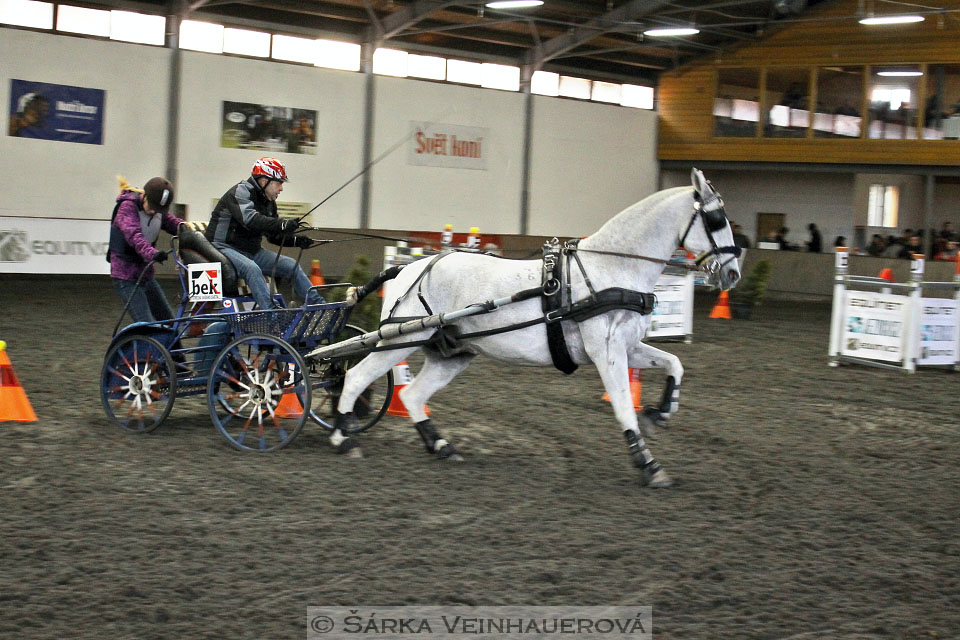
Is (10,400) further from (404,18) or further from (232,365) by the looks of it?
(404,18)

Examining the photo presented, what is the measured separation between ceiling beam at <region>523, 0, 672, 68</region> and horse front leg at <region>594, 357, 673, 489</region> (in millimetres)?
18717

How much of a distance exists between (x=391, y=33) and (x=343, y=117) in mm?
2195

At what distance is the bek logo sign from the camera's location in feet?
21.9

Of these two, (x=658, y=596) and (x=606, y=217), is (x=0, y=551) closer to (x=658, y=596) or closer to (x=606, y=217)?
(x=658, y=596)

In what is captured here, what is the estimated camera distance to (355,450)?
645cm

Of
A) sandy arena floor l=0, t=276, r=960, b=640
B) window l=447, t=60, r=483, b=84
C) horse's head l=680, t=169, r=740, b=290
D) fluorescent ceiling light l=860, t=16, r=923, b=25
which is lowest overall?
sandy arena floor l=0, t=276, r=960, b=640

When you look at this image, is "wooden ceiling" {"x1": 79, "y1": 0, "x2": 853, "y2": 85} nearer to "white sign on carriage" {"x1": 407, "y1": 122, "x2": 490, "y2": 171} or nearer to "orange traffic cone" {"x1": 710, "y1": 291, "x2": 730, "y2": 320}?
"white sign on carriage" {"x1": 407, "y1": 122, "x2": 490, "y2": 171}

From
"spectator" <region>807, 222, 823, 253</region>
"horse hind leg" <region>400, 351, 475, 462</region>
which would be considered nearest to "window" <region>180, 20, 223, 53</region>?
"spectator" <region>807, 222, 823, 253</region>

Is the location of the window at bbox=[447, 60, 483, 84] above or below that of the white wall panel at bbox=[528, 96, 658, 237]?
above

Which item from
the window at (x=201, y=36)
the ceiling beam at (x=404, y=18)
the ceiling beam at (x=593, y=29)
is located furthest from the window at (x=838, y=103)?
the window at (x=201, y=36)

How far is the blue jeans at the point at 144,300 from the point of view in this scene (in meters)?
7.29

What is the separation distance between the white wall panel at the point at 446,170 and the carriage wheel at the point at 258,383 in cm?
1702

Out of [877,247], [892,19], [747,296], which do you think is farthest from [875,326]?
[877,247]

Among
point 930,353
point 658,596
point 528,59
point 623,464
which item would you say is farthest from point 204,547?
point 528,59
